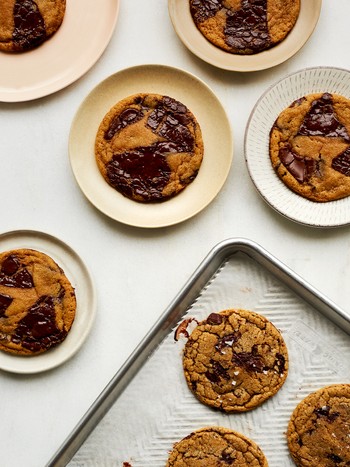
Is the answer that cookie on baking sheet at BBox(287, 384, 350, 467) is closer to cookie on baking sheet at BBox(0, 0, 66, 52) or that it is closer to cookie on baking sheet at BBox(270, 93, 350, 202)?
cookie on baking sheet at BBox(270, 93, 350, 202)

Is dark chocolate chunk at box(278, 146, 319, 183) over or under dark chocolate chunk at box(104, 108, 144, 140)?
under

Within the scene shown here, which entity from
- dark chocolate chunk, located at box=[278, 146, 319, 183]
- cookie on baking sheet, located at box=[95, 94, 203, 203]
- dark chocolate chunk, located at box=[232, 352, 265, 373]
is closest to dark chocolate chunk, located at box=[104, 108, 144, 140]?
cookie on baking sheet, located at box=[95, 94, 203, 203]

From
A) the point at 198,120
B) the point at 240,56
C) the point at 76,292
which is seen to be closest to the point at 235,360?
the point at 76,292

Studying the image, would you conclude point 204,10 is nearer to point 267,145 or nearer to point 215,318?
point 267,145

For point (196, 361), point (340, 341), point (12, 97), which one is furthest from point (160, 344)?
point (12, 97)

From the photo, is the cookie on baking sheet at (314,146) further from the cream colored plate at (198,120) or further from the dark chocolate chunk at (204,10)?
the dark chocolate chunk at (204,10)

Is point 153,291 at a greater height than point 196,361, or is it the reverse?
point 153,291

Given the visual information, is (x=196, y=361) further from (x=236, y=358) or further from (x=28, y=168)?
(x=28, y=168)
